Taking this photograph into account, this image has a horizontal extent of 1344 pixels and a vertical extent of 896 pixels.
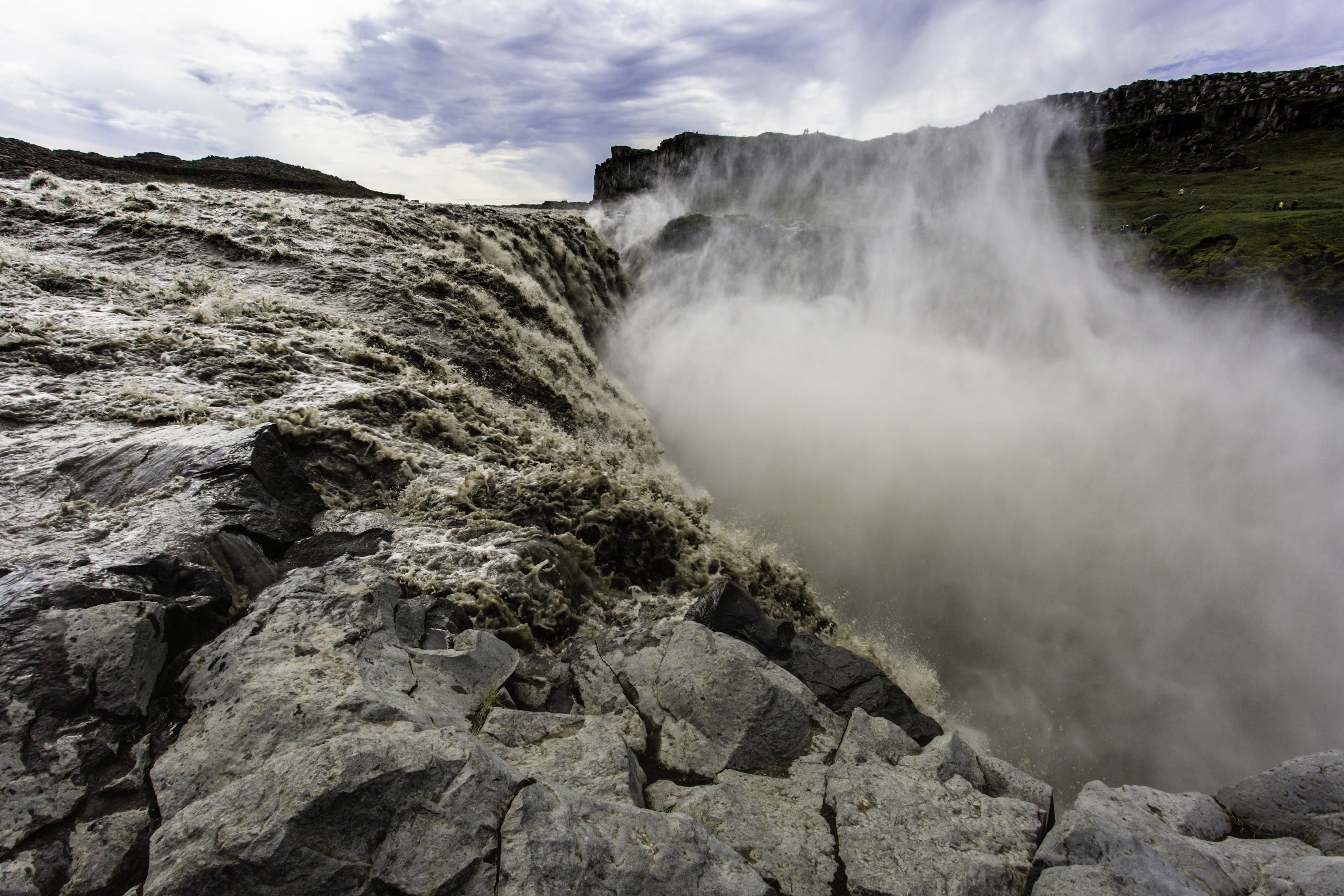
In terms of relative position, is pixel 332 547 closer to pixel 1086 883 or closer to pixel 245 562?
pixel 245 562

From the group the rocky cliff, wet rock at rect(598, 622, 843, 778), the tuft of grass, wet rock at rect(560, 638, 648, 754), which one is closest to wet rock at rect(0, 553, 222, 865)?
the tuft of grass

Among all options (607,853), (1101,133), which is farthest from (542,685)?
(1101,133)

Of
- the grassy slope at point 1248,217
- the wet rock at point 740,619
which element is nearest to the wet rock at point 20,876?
the wet rock at point 740,619

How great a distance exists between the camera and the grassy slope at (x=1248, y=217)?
1191 inches

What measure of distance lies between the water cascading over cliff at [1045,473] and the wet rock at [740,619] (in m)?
4.65

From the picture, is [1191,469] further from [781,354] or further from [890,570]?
[781,354]

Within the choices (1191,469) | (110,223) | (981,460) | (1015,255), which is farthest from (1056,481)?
(110,223)

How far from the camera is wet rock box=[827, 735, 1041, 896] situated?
4.12m

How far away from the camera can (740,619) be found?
7.61 m

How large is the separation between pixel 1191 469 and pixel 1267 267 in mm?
25854

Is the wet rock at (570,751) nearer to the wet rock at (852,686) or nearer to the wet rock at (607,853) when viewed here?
the wet rock at (607,853)

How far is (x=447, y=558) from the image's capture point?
7.16 m

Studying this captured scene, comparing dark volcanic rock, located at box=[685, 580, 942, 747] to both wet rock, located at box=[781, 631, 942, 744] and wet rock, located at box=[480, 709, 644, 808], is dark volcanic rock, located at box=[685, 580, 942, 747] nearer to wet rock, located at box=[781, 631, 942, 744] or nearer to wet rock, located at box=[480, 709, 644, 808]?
wet rock, located at box=[781, 631, 942, 744]

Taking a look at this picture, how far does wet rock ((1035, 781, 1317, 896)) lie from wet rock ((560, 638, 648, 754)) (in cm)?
334
